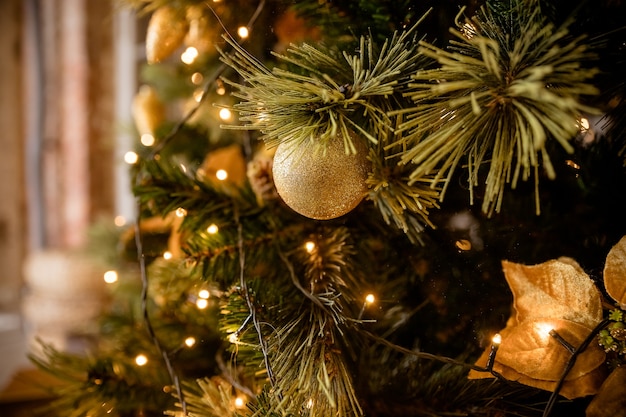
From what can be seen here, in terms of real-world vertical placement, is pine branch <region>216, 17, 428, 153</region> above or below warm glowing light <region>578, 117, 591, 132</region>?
above

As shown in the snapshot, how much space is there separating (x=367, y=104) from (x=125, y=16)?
1114 mm

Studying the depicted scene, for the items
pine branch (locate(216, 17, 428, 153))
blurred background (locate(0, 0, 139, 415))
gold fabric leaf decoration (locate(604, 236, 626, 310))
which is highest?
pine branch (locate(216, 17, 428, 153))

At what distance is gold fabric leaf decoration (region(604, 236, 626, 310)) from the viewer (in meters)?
0.32

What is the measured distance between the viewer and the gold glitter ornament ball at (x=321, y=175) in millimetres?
319

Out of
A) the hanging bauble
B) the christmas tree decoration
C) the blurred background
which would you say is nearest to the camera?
the christmas tree decoration

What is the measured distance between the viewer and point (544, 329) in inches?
13.1

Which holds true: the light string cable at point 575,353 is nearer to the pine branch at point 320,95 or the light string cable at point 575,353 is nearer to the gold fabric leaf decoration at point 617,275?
the gold fabric leaf decoration at point 617,275

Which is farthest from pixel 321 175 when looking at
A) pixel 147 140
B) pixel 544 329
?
pixel 147 140

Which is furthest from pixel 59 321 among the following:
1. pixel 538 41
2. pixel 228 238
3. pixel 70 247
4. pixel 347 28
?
pixel 538 41

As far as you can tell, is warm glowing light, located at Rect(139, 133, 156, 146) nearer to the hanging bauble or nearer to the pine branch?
the hanging bauble

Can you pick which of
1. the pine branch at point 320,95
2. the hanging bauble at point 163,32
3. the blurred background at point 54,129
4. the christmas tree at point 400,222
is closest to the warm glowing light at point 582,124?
the christmas tree at point 400,222

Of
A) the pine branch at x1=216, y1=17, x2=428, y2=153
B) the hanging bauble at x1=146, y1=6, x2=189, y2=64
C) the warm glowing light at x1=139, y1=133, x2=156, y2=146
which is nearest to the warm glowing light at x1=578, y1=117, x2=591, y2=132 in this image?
the pine branch at x1=216, y1=17, x2=428, y2=153

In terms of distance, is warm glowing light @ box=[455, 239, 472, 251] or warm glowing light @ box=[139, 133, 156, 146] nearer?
warm glowing light @ box=[455, 239, 472, 251]

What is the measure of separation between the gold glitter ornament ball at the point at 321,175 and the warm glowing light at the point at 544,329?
0.49 feet
